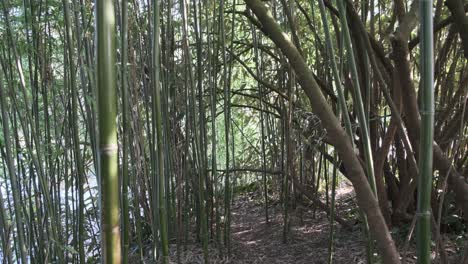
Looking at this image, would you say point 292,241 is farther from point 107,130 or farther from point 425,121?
point 107,130

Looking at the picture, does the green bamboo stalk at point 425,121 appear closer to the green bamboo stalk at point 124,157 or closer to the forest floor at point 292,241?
the green bamboo stalk at point 124,157

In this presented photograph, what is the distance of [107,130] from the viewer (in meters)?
0.72

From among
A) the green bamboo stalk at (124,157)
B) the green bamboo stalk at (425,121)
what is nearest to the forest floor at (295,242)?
the green bamboo stalk at (124,157)

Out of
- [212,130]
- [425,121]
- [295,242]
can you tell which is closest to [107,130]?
[425,121]

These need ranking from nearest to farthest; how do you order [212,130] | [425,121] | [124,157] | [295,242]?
[425,121] → [124,157] → [212,130] → [295,242]

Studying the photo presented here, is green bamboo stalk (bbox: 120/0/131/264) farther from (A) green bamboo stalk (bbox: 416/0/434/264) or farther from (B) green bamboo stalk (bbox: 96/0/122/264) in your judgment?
(A) green bamboo stalk (bbox: 416/0/434/264)

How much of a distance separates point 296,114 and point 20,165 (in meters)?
1.80

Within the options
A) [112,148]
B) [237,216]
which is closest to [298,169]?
[237,216]

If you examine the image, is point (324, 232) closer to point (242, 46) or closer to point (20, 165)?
point (242, 46)

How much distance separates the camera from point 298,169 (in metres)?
4.10

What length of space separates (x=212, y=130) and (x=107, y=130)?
5.93ft

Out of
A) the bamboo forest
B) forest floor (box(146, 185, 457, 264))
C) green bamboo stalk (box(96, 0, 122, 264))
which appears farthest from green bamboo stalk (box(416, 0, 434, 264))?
forest floor (box(146, 185, 457, 264))

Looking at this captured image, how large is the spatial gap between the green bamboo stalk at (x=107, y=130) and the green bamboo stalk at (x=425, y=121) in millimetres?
544

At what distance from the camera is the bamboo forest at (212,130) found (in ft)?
4.11
